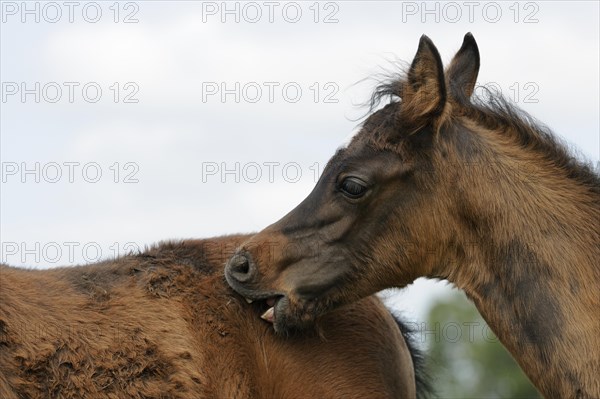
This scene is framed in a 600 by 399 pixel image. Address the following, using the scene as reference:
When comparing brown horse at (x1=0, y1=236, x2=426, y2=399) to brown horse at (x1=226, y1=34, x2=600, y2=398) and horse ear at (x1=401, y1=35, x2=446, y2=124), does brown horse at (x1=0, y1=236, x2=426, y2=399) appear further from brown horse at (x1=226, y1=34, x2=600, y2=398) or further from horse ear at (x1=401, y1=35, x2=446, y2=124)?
horse ear at (x1=401, y1=35, x2=446, y2=124)

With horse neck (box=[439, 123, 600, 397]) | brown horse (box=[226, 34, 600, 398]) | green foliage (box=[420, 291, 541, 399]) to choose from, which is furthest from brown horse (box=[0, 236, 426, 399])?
green foliage (box=[420, 291, 541, 399])

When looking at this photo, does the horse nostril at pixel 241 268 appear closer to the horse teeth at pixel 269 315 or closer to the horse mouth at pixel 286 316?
the horse mouth at pixel 286 316

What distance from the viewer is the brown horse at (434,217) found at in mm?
7145

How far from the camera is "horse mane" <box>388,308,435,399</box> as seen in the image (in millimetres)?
8203

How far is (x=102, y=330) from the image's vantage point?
7.12 metres

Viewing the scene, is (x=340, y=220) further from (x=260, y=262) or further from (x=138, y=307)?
(x=138, y=307)

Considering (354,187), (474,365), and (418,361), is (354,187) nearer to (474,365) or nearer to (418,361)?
(418,361)

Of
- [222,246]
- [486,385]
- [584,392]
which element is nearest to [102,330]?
[222,246]

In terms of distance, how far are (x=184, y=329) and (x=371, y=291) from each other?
60.4 inches

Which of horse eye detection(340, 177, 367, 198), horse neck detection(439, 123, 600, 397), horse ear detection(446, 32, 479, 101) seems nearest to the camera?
horse neck detection(439, 123, 600, 397)

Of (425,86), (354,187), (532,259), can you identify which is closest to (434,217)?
(354,187)

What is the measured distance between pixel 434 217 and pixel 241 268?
5.16 feet

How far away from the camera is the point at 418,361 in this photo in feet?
27.1

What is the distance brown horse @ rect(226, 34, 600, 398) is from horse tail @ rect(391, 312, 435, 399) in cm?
71
